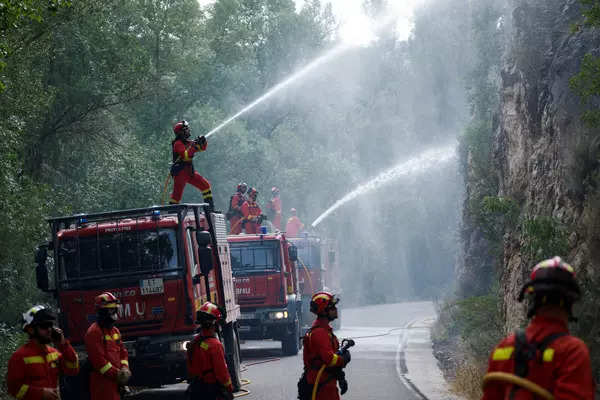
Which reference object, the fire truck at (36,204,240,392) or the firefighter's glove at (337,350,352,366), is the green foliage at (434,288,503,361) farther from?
the firefighter's glove at (337,350,352,366)

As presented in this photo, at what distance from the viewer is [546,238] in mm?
11469

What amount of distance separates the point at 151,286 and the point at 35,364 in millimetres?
5438

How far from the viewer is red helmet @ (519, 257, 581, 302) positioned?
4.21 metres

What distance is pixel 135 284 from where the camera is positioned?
1269 centimetres

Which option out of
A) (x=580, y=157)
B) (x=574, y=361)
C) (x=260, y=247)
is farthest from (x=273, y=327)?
(x=574, y=361)

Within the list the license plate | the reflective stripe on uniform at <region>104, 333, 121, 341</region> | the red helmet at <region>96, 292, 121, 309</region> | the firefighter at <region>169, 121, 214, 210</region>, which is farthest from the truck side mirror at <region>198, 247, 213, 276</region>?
the red helmet at <region>96, 292, 121, 309</region>

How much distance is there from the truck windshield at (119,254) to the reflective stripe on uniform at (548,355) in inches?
357

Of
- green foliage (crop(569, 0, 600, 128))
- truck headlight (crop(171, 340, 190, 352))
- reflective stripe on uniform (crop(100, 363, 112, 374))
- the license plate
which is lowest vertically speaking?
reflective stripe on uniform (crop(100, 363, 112, 374))

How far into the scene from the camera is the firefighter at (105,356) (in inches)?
348

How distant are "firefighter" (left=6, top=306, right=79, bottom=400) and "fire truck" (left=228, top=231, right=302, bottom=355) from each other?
527 inches

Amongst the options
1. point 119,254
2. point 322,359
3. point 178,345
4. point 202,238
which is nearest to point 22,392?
point 322,359

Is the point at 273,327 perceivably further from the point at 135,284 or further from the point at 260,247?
the point at 135,284

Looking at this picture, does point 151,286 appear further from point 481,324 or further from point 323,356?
point 481,324

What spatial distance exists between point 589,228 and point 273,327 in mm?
11050
